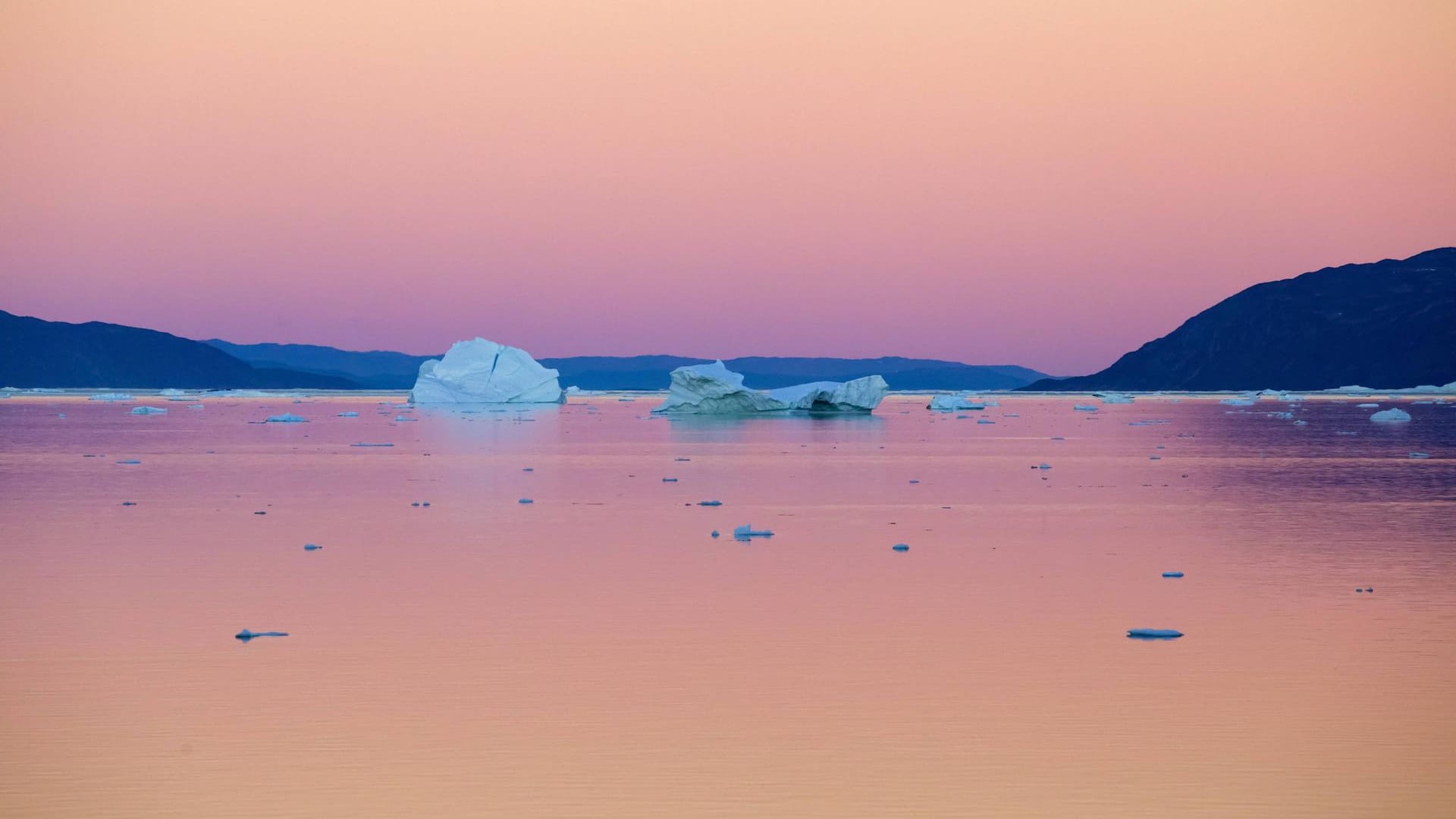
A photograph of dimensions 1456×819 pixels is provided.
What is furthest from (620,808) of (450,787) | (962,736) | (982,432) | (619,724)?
(982,432)

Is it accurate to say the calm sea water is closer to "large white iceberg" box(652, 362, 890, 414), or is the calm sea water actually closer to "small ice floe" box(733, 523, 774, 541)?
"small ice floe" box(733, 523, 774, 541)

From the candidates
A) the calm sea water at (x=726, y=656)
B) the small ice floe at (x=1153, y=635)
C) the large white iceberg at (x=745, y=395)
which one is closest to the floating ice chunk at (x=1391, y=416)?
the large white iceberg at (x=745, y=395)

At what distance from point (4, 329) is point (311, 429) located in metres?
170

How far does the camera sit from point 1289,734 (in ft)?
23.2

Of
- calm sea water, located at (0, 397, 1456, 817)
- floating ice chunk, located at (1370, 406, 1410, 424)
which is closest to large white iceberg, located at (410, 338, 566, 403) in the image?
floating ice chunk, located at (1370, 406, 1410, 424)

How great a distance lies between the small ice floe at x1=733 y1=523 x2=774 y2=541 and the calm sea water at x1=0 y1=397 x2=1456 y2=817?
34 cm

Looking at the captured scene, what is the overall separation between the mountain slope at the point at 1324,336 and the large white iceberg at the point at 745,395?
11617cm

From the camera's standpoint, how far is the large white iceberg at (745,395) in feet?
183

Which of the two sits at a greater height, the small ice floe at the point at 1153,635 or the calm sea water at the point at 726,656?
the small ice floe at the point at 1153,635

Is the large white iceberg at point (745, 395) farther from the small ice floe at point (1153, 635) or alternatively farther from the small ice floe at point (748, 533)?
the small ice floe at point (1153, 635)

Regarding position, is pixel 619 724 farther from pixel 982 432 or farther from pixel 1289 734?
pixel 982 432

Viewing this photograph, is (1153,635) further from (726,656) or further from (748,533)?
(748,533)

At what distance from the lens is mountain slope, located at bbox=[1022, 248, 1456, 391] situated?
537 ft

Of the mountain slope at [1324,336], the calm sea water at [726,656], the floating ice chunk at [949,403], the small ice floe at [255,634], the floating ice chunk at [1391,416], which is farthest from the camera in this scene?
the mountain slope at [1324,336]
